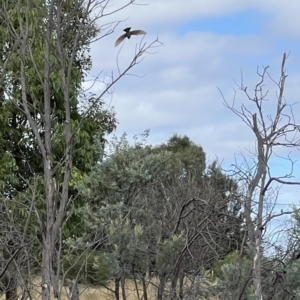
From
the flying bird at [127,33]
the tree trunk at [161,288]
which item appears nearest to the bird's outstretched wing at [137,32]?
the flying bird at [127,33]

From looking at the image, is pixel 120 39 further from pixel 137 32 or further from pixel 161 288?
pixel 161 288

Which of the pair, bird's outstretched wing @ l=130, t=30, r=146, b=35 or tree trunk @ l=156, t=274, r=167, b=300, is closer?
bird's outstretched wing @ l=130, t=30, r=146, b=35

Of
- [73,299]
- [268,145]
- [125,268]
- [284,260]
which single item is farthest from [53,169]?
[125,268]

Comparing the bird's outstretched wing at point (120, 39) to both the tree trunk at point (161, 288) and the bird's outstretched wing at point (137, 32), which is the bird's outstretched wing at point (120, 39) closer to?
the bird's outstretched wing at point (137, 32)

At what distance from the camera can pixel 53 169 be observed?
469 centimetres

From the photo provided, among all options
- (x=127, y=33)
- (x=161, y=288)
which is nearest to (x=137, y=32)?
(x=127, y=33)

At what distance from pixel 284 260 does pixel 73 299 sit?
111 inches

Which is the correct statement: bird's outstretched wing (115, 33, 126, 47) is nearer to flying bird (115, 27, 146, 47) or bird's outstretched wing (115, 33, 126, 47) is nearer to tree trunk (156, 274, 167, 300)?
flying bird (115, 27, 146, 47)

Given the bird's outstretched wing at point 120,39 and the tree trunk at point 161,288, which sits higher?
the bird's outstretched wing at point 120,39

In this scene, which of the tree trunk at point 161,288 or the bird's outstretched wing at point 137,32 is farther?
the tree trunk at point 161,288

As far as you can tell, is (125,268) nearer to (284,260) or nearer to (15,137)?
(284,260)

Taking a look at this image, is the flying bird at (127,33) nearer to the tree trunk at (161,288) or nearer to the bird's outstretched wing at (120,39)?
the bird's outstretched wing at (120,39)

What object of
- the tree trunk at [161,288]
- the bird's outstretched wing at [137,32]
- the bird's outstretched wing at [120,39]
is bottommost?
the tree trunk at [161,288]

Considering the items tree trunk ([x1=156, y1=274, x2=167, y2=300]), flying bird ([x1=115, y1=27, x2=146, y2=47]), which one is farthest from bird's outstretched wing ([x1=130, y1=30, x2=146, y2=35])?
tree trunk ([x1=156, y1=274, x2=167, y2=300])
